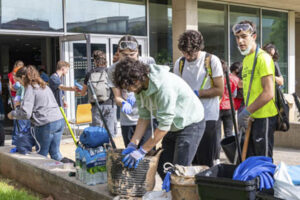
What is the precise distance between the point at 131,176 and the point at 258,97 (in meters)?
1.26

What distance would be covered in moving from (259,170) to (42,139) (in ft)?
11.7

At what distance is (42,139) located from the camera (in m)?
5.44

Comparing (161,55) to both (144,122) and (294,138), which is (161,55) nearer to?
(294,138)

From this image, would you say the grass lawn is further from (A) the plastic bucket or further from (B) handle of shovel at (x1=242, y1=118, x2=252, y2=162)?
(B) handle of shovel at (x1=242, y1=118, x2=252, y2=162)

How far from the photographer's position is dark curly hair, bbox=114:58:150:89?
9.30ft

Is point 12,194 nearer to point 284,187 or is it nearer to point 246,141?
point 246,141

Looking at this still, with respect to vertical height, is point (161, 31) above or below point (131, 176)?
above

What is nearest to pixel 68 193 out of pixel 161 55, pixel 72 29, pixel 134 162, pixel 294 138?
pixel 134 162

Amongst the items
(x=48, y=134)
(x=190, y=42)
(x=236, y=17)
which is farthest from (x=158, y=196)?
(x=236, y=17)

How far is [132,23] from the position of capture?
10938 millimetres

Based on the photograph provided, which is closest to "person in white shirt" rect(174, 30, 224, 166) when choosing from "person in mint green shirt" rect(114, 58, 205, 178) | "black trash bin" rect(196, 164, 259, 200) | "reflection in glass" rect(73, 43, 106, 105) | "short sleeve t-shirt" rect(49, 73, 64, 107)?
"person in mint green shirt" rect(114, 58, 205, 178)

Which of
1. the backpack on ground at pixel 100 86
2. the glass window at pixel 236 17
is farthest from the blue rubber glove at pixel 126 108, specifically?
the glass window at pixel 236 17

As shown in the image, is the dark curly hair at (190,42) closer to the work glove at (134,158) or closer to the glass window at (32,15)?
the work glove at (134,158)

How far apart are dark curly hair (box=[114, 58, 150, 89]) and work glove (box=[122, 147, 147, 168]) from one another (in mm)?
591
